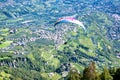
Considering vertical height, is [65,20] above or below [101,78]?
above

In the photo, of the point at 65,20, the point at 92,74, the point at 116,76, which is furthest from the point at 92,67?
the point at 65,20

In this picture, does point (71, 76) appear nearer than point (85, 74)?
No

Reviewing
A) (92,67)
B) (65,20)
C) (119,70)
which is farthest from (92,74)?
(65,20)

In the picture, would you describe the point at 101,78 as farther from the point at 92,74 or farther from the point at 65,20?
the point at 65,20

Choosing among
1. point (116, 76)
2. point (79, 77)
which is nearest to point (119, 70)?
point (116, 76)

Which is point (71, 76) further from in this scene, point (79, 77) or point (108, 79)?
point (108, 79)

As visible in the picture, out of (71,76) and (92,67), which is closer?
(92,67)

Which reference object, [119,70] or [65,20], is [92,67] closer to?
[119,70]

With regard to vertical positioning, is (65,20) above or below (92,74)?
above
